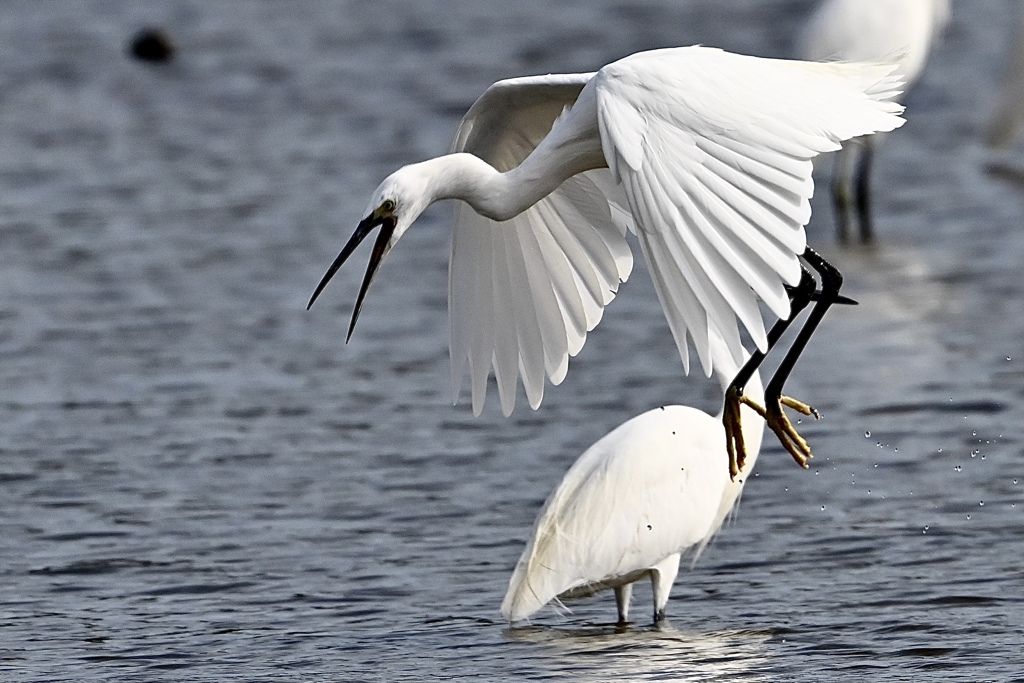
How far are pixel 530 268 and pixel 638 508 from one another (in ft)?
3.22

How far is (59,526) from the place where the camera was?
8.12 meters

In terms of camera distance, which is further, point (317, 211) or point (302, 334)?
point (317, 211)

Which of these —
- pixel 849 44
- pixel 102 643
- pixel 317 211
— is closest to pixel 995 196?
pixel 849 44

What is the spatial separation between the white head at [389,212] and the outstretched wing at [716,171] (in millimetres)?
673

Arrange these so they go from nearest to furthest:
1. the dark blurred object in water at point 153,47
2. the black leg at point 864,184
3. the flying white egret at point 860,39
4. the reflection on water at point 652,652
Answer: the reflection on water at point 652,652, the black leg at point 864,184, the flying white egret at point 860,39, the dark blurred object in water at point 153,47

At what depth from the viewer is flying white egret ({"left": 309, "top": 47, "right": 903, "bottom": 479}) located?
16.8ft

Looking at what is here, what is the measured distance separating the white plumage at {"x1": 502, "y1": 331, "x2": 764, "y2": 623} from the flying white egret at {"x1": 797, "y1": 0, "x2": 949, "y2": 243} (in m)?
6.72

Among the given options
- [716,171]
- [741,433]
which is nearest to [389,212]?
[716,171]

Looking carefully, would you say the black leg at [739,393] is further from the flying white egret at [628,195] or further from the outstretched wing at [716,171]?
the outstretched wing at [716,171]

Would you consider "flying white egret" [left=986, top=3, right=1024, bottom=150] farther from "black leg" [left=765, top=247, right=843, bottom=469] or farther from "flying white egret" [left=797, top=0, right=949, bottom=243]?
"black leg" [left=765, top=247, right=843, bottom=469]

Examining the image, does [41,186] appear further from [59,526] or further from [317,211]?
[59,526]

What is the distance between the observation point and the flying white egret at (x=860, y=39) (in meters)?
14.1

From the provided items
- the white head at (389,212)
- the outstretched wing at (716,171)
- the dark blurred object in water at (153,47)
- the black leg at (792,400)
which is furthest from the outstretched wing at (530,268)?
the dark blurred object in water at (153,47)

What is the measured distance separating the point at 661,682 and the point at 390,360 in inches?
176
